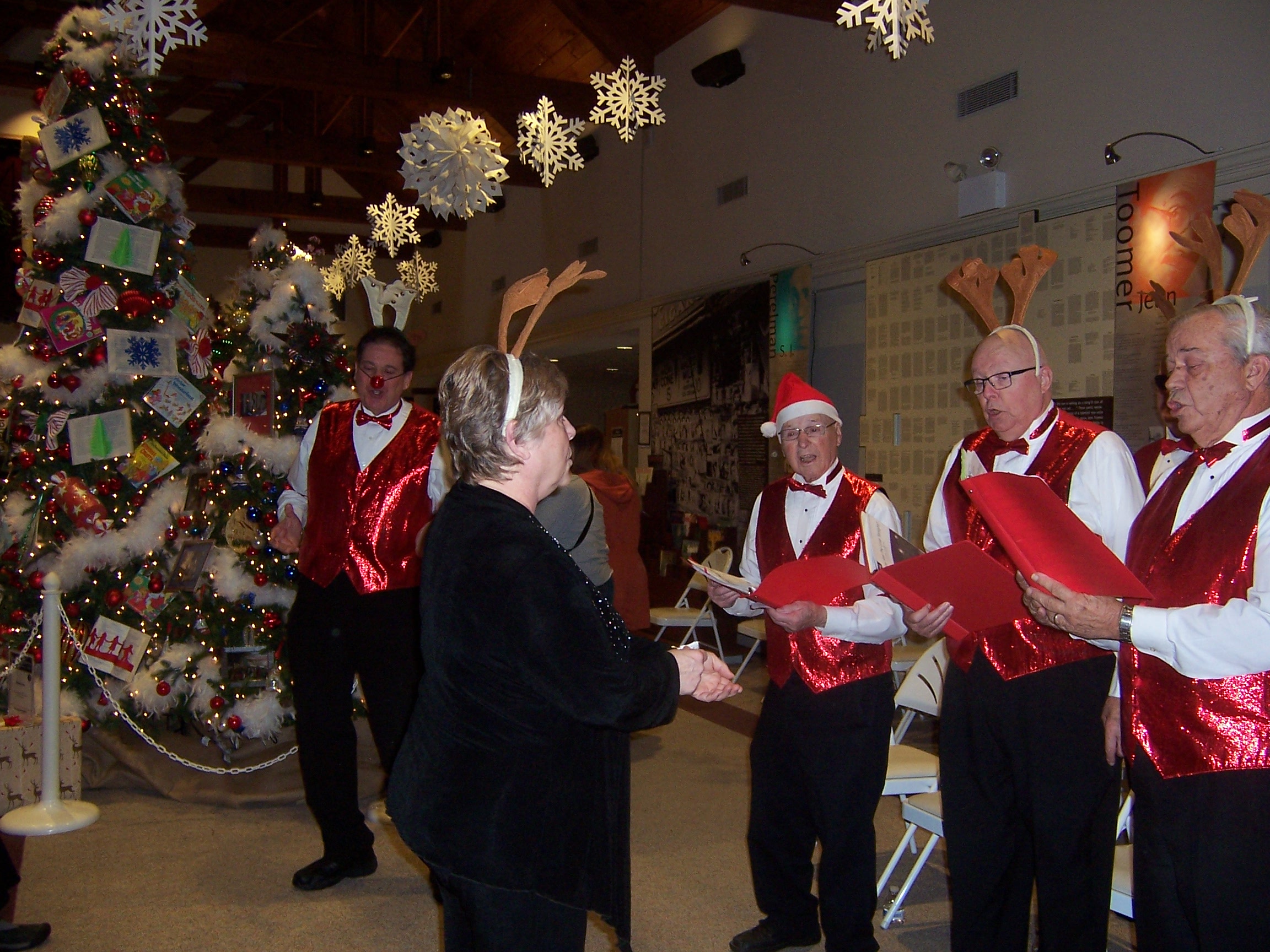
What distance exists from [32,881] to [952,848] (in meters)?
3.00

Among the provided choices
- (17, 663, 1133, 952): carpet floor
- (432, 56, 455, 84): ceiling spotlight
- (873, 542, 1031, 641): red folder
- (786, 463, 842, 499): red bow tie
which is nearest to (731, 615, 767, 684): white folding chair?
(17, 663, 1133, 952): carpet floor

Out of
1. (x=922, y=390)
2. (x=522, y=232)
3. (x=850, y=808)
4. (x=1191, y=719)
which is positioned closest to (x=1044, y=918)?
(x=850, y=808)

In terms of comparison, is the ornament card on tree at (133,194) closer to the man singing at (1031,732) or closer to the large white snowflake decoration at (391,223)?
the large white snowflake decoration at (391,223)

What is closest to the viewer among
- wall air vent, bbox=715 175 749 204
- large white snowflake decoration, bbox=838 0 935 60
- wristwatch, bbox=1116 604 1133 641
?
wristwatch, bbox=1116 604 1133 641

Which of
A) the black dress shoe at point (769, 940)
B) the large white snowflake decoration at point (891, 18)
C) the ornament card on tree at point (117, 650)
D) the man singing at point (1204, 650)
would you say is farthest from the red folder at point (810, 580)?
the ornament card on tree at point (117, 650)

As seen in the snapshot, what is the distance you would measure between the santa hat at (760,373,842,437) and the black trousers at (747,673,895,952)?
729mm

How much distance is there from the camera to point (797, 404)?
2.85 meters

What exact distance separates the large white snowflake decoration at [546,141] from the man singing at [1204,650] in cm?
235

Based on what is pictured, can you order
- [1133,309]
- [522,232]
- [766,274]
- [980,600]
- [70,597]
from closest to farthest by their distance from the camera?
[980,600] → [70,597] → [1133,309] → [766,274] → [522,232]

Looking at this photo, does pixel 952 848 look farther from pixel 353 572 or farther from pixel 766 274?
pixel 766 274

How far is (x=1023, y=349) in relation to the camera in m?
2.48

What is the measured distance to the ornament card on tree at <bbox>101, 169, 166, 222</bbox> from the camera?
14.9 feet

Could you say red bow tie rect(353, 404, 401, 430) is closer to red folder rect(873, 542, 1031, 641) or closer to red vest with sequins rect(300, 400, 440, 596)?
red vest with sequins rect(300, 400, 440, 596)

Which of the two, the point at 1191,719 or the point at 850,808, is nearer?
the point at 1191,719
